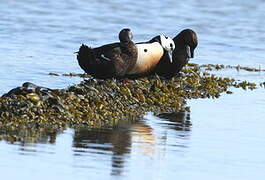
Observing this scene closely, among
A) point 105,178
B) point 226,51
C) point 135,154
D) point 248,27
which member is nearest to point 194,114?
point 135,154

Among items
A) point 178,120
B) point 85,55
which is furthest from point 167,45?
point 178,120

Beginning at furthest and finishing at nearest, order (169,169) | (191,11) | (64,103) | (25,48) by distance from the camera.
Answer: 1. (191,11)
2. (25,48)
3. (64,103)
4. (169,169)

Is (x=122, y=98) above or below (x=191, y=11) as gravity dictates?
below

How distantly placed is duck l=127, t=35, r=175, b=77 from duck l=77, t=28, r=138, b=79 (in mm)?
280

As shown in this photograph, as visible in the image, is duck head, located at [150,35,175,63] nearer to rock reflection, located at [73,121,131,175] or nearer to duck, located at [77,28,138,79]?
duck, located at [77,28,138,79]

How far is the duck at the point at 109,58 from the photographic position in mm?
13625

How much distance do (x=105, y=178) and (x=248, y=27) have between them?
17.4 m

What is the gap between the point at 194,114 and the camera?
12695 millimetres

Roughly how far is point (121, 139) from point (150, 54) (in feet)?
14.5

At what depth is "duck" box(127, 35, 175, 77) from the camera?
14.4 metres

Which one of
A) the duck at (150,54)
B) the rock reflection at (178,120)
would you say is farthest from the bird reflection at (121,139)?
the duck at (150,54)

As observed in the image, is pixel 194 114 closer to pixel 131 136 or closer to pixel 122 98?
pixel 122 98

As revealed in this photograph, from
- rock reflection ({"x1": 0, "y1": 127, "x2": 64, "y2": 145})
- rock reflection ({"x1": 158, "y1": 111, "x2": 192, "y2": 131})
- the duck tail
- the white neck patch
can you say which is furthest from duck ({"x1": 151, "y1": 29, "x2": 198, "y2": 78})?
rock reflection ({"x1": 0, "y1": 127, "x2": 64, "y2": 145})

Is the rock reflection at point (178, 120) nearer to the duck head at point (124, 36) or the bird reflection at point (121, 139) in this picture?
the bird reflection at point (121, 139)
